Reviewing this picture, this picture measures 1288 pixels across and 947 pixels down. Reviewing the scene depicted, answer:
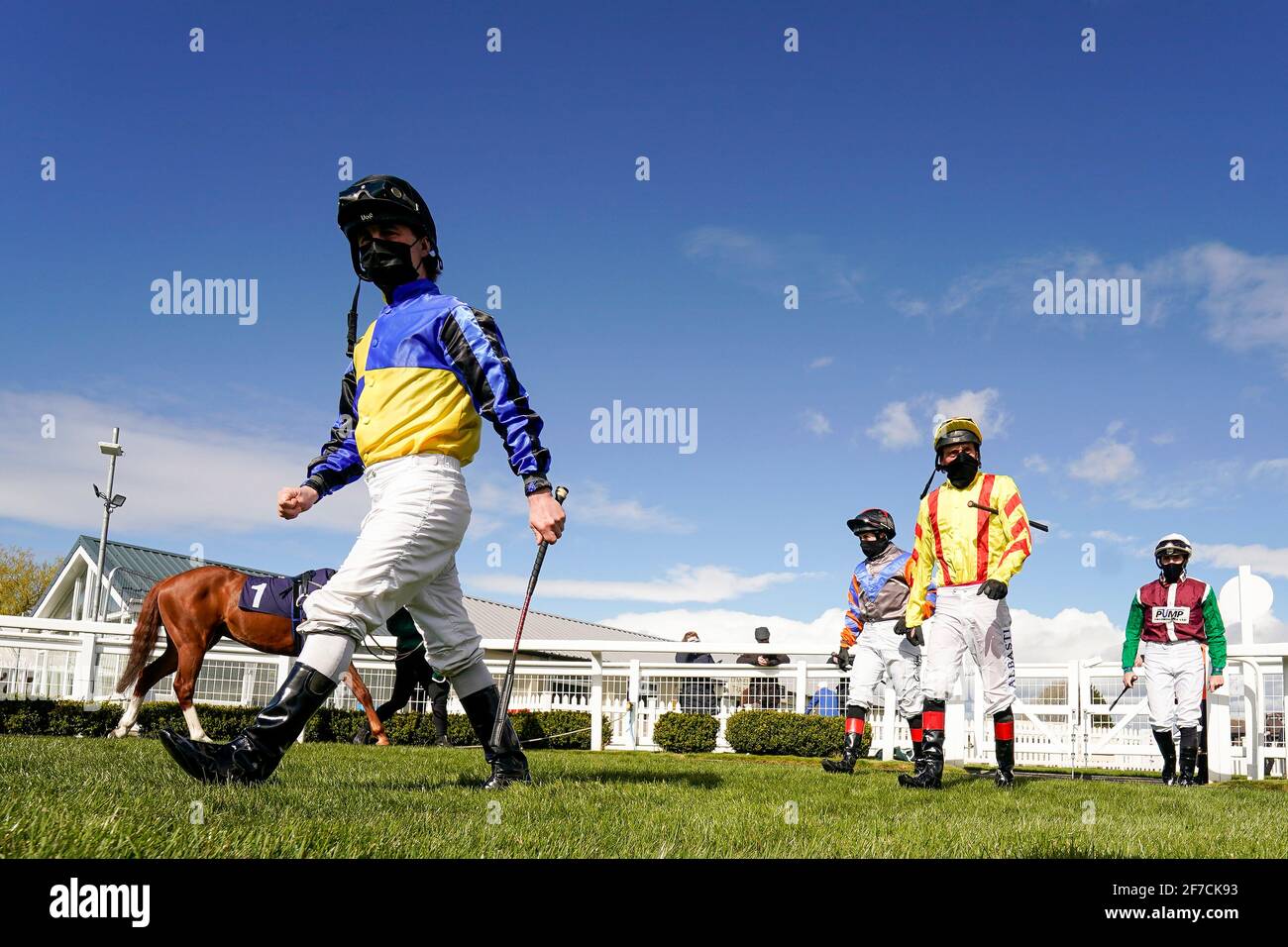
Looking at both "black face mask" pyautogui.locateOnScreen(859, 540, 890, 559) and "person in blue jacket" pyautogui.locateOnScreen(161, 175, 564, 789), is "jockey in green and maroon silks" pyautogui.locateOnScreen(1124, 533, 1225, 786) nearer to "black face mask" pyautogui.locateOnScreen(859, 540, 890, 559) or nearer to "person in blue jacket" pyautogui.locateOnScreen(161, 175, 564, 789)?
"black face mask" pyautogui.locateOnScreen(859, 540, 890, 559)

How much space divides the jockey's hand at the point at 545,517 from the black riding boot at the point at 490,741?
3.68 feet

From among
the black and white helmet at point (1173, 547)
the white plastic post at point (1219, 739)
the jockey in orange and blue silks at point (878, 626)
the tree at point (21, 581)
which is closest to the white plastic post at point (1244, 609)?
the white plastic post at point (1219, 739)

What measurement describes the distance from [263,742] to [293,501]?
1.08m

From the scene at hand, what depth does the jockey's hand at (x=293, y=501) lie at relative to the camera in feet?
13.9

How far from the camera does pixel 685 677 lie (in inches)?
575

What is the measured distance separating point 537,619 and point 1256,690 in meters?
31.9

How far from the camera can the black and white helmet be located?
944 cm

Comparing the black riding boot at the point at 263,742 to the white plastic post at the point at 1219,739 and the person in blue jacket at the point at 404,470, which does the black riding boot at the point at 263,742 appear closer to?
the person in blue jacket at the point at 404,470

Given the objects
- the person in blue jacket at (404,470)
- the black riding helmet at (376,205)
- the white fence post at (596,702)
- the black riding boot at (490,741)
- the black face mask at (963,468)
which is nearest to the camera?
the person in blue jacket at (404,470)

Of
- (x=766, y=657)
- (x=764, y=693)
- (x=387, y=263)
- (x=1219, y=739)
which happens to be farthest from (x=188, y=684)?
(x=1219, y=739)

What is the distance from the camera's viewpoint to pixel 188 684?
9.25 m

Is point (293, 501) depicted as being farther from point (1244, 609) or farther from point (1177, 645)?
point (1244, 609)
